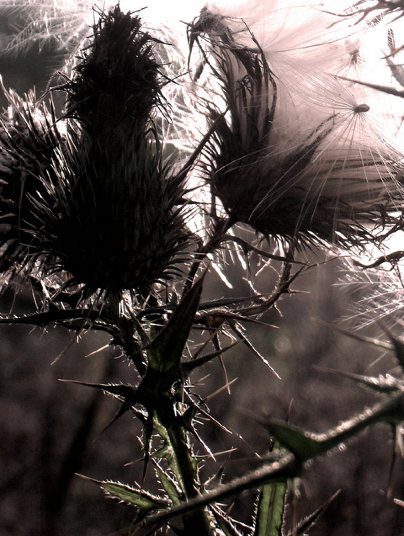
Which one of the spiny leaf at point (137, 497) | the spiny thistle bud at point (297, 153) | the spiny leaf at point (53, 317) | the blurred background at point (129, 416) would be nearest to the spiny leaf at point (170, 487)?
the spiny leaf at point (137, 497)

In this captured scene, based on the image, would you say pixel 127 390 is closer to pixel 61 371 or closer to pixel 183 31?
pixel 183 31

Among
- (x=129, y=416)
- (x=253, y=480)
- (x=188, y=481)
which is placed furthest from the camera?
(x=129, y=416)

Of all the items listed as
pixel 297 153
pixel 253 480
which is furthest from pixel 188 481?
pixel 297 153

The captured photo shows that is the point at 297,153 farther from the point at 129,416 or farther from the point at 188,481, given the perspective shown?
the point at 129,416

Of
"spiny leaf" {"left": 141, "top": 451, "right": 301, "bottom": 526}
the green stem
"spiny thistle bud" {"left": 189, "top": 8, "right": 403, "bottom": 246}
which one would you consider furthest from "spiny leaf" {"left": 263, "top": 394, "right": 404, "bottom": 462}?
"spiny thistle bud" {"left": 189, "top": 8, "right": 403, "bottom": 246}

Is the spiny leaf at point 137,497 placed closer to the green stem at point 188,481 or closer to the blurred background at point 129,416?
the green stem at point 188,481

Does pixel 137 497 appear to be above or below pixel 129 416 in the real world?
above
